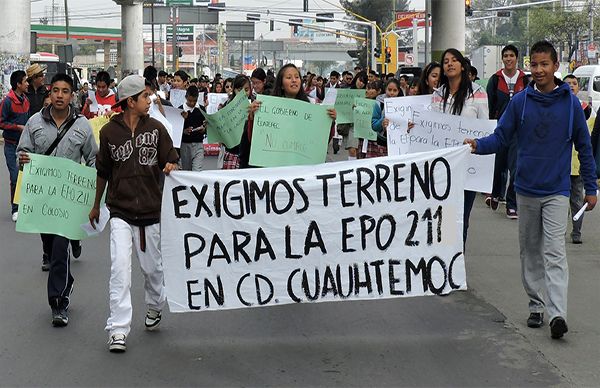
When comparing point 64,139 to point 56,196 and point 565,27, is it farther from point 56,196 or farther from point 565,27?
point 565,27

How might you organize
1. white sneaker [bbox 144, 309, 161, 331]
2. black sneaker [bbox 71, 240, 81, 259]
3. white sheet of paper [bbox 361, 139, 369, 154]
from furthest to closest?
white sheet of paper [bbox 361, 139, 369, 154], black sneaker [bbox 71, 240, 81, 259], white sneaker [bbox 144, 309, 161, 331]

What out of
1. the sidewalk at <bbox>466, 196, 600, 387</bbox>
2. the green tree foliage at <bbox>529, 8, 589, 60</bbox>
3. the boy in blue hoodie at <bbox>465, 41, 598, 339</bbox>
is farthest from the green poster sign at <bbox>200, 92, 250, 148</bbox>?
the green tree foliage at <bbox>529, 8, 589, 60</bbox>

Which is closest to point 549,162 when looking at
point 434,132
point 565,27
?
point 434,132

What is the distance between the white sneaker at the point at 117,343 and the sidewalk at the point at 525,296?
8.76 feet

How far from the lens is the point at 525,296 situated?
343 inches

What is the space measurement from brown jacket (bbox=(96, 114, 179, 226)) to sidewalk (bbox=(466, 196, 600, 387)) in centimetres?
270

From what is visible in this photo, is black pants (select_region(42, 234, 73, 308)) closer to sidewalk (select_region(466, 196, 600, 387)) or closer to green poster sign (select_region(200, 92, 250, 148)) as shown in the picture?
sidewalk (select_region(466, 196, 600, 387))

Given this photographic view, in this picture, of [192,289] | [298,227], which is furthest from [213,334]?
[298,227]

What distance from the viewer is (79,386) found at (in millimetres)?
6102

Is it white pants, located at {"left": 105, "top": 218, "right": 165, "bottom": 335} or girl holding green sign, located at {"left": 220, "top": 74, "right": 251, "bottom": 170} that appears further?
girl holding green sign, located at {"left": 220, "top": 74, "right": 251, "bottom": 170}

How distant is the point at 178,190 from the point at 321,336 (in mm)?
1397

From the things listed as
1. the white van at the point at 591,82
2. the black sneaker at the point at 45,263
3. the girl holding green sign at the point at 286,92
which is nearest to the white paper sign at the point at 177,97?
the black sneaker at the point at 45,263

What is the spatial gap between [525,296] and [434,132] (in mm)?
1570

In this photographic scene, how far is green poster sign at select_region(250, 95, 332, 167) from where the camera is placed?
8.25m
